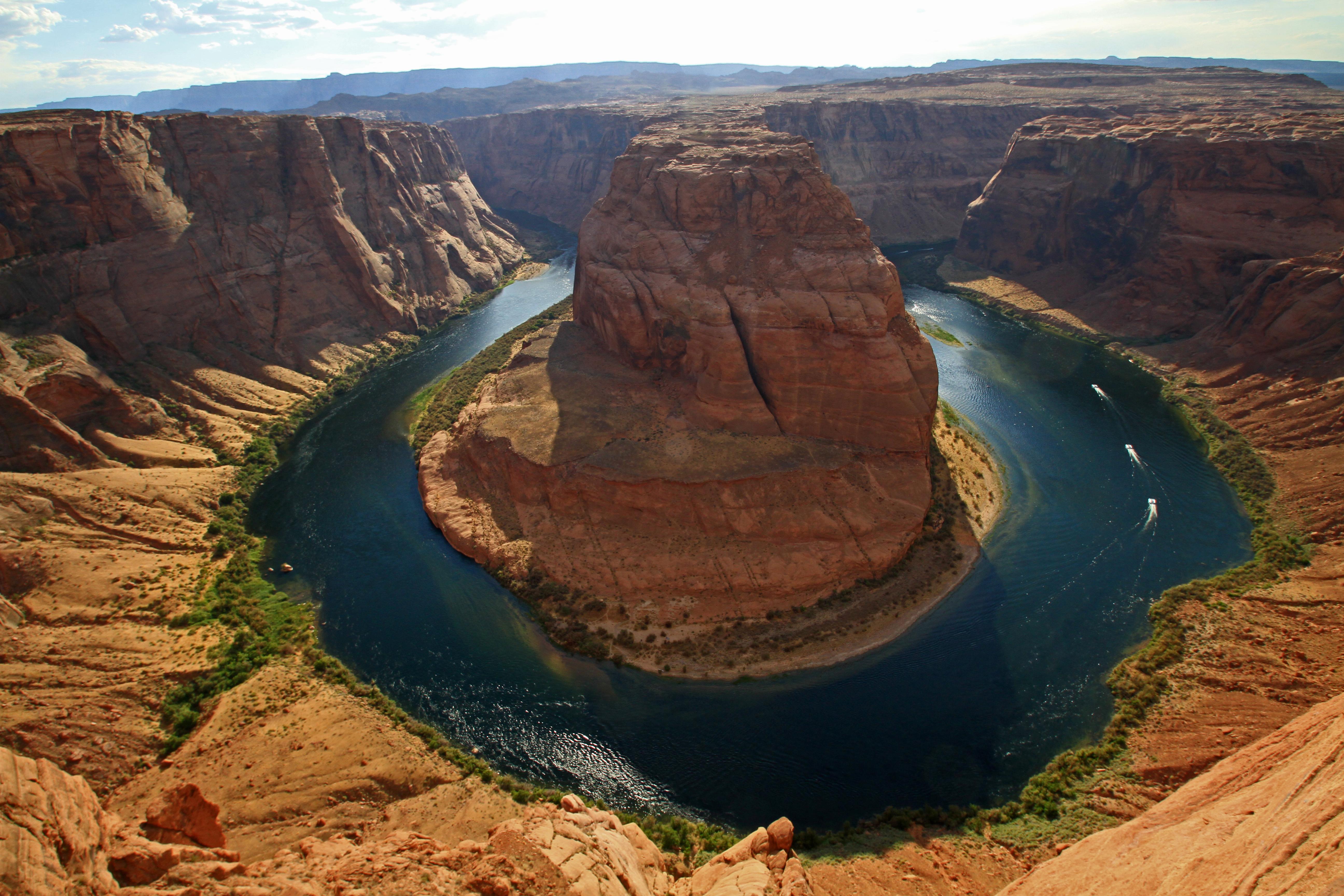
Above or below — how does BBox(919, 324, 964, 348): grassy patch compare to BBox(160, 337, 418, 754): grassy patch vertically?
above

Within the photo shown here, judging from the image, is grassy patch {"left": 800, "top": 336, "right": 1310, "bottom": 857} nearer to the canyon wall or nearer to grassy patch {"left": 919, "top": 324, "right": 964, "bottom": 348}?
grassy patch {"left": 919, "top": 324, "right": 964, "bottom": 348}

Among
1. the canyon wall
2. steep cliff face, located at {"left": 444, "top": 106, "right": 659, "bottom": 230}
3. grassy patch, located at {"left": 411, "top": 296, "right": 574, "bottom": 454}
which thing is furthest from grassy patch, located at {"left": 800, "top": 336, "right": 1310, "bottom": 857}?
steep cliff face, located at {"left": 444, "top": 106, "right": 659, "bottom": 230}

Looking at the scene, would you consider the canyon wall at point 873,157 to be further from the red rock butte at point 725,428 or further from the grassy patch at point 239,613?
the grassy patch at point 239,613

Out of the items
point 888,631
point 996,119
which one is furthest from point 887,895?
point 996,119

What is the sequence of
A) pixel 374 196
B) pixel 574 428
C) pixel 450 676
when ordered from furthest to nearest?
1. pixel 374 196
2. pixel 574 428
3. pixel 450 676

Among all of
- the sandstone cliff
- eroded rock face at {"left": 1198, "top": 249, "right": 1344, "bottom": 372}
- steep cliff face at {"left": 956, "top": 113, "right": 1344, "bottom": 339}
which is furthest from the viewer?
steep cliff face at {"left": 956, "top": 113, "right": 1344, "bottom": 339}

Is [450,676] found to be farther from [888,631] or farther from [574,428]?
[888,631]

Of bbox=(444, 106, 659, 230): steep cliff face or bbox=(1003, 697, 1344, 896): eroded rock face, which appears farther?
bbox=(444, 106, 659, 230): steep cliff face
